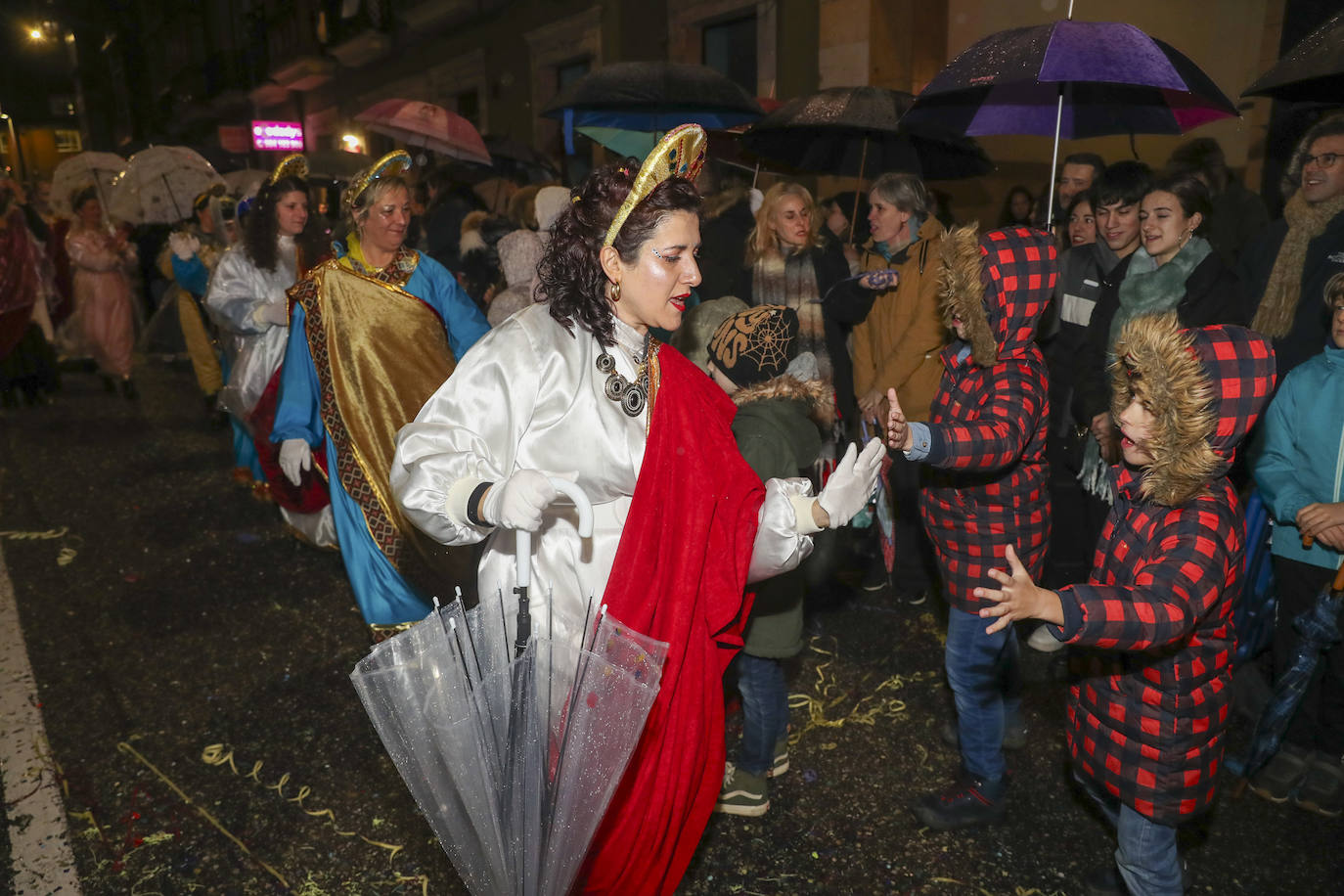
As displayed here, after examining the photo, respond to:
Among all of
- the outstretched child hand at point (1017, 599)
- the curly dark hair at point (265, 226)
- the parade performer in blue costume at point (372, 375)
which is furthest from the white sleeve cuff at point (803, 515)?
the curly dark hair at point (265, 226)

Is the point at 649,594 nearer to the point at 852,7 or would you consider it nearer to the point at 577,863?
the point at 577,863

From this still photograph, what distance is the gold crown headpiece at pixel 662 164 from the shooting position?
210 cm

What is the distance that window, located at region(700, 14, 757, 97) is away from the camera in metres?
11.3

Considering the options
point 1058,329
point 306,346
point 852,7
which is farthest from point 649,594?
point 852,7

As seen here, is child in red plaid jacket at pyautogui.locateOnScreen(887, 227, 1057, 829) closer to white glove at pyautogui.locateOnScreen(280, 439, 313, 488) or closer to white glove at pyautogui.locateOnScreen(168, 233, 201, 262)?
white glove at pyautogui.locateOnScreen(280, 439, 313, 488)

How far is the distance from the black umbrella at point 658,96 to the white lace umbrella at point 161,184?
5102 mm

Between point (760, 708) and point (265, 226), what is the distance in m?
4.17

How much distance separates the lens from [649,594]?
2203mm

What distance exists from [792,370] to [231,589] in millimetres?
3618

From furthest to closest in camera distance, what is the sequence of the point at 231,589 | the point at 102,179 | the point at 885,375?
the point at 102,179
the point at 231,589
the point at 885,375

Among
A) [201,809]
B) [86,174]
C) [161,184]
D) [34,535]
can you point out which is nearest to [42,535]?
[34,535]

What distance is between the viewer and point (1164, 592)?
6.45ft

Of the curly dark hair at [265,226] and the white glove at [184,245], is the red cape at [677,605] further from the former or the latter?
the white glove at [184,245]

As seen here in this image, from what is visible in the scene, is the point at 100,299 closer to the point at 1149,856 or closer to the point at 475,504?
the point at 475,504
